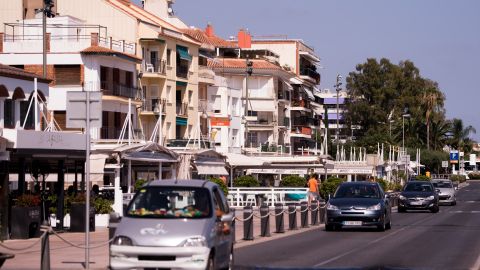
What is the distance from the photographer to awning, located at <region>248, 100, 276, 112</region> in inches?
4380

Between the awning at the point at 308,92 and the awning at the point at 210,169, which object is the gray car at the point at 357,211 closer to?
the awning at the point at 210,169

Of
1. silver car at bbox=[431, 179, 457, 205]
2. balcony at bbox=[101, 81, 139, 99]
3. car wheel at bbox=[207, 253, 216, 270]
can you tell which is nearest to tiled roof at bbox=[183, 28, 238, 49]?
balcony at bbox=[101, 81, 139, 99]

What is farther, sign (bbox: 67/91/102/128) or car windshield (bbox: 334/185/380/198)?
car windshield (bbox: 334/185/380/198)

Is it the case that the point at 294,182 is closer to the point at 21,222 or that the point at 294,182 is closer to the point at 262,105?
the point at 21,222

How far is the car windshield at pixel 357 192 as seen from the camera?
120 ft

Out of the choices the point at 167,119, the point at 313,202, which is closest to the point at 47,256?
the point at 313,202

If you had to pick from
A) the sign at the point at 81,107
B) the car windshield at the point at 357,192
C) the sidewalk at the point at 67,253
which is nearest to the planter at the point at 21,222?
the sidewalk at the point at 67,253

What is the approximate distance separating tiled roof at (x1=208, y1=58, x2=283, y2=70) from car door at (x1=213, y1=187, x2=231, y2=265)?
77469 mm

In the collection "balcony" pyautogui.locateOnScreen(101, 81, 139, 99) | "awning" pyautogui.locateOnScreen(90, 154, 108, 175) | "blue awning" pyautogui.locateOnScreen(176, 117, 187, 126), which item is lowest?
"awning" pyautogui.locateOnScreen(90, 154, 108, 175)

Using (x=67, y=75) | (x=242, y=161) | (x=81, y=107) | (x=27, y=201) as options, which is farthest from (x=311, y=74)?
(x=81, y=107)

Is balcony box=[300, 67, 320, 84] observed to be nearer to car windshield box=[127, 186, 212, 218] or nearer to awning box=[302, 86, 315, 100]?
awning box=[302, 86, 315, 100]

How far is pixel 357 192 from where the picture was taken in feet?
121

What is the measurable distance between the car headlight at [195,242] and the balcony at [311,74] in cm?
11847

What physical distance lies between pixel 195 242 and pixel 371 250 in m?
10.4
